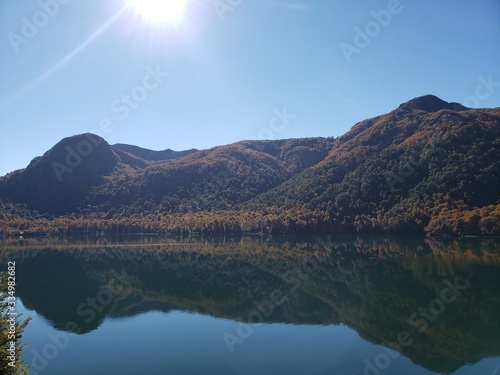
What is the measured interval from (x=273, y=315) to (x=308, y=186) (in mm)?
98180

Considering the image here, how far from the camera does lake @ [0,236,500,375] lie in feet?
71.6

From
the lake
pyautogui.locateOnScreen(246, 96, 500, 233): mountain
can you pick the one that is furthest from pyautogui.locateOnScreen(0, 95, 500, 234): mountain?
the lake

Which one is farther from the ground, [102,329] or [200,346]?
[102,329]

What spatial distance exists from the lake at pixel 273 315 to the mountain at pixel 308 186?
93.8 ft

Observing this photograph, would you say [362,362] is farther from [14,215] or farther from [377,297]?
[14,215]

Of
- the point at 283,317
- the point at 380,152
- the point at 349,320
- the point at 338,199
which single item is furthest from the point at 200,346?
the point at 380,152

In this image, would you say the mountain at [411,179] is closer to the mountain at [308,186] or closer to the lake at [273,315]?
the mountain at [308,186]

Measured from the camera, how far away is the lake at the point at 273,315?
2181 centimetres

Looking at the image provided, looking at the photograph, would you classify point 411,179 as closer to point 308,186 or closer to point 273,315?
point 308,186

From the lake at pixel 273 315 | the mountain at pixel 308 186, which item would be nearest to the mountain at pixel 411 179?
the mountain at pixel 308 186

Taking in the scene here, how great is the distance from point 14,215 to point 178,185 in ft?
210

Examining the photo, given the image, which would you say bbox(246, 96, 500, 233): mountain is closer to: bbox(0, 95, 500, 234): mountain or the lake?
bbox(0, 95, 500, 234): mountain

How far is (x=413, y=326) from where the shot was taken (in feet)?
88.3

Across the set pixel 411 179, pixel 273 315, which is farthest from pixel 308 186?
pixel 273 315
